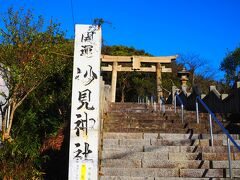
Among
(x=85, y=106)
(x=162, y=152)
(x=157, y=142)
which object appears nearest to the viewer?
(x=85, y=106)

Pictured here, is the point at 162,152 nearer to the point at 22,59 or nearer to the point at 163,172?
the point at 163,172

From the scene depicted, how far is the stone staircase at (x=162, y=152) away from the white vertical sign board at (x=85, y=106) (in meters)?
0.81

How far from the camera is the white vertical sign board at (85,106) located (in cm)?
512

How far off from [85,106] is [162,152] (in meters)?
2.13

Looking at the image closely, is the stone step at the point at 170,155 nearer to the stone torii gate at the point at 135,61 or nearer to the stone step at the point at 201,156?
the stone step at the point at 201,156

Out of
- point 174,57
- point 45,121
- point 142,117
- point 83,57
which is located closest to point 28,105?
point 45,121

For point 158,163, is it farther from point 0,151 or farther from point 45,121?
point 45,121

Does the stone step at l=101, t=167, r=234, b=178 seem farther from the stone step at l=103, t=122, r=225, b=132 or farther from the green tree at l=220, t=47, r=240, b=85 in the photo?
the green tree at l=220, t=47, r=240, b=85

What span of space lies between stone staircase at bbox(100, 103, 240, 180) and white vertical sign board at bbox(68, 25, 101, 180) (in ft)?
2.66

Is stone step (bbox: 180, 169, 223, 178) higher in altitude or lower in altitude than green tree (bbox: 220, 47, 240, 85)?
lower

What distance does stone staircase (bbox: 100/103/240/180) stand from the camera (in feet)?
19.3

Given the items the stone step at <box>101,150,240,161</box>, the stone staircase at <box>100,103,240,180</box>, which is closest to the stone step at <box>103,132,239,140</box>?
the stone staircase at <box>100,103,240,180</box>

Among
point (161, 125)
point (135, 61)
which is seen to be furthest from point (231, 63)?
point (161, 125)

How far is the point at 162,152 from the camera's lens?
6.52m
